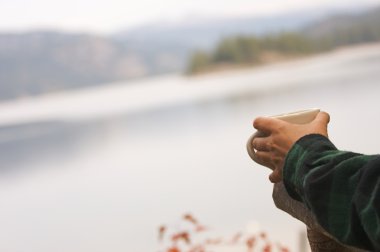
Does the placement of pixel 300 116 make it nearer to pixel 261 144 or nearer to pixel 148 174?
pixel 261 144

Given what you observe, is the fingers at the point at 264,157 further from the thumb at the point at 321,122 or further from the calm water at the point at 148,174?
the calm water at the point at 148,174

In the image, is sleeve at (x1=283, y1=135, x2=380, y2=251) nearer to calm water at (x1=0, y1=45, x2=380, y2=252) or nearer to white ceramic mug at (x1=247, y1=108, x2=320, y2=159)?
white ceramic mug at (x1=247, y1=108, x2=320, y2=159)

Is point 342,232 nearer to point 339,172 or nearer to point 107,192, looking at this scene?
point 339,172

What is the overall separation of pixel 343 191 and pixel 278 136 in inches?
5.4

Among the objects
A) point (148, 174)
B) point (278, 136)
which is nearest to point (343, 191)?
point (278, 136)

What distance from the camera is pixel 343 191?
575mm

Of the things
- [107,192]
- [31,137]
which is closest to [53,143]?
[31,137]

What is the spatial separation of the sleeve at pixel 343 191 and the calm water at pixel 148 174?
2692mm

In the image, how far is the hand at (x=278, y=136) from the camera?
27.3 inches

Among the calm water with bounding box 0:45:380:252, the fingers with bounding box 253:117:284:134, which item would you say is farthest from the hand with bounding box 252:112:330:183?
the calm water with bounding box 0:45:380:252

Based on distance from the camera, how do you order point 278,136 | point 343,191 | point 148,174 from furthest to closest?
point 148,174, point 278,136, point 343,191

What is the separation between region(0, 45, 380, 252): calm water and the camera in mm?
4164

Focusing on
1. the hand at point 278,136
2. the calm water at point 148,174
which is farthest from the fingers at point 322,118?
the calm water at point 148,174

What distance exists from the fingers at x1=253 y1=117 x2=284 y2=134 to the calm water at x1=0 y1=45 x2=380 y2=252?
261 centimetres
